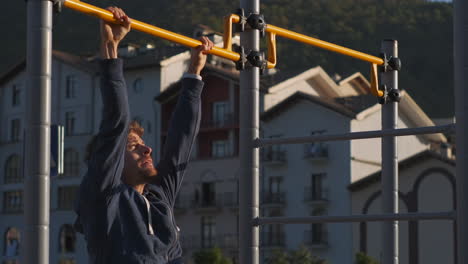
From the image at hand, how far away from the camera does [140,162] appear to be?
5.92 m

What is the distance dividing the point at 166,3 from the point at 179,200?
55269 mm

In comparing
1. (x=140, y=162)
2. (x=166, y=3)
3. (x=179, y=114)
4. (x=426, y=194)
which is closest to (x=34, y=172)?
(x=140, y=162)

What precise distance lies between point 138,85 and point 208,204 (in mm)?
8421

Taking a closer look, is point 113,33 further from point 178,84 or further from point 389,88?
point 178,84

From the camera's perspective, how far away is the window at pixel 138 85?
63319 millimetres

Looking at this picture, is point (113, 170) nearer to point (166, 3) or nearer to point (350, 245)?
point (350, 245)

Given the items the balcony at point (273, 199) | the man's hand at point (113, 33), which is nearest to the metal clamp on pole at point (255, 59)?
the man's hand at point (113, 33)

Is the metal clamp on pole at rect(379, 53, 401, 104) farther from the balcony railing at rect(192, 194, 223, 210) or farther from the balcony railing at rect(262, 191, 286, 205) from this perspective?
the balcony railing at rect(192, 194, 223, 210)

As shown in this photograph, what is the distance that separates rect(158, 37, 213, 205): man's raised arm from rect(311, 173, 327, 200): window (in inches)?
1997

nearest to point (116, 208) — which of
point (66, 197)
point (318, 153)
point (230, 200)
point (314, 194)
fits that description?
point (318, 153)

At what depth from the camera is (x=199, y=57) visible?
7.14 metres

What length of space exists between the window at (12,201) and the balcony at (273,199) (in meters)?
17.8

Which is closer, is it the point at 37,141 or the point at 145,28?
the point at 37,141

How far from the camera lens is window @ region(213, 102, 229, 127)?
61.3 meters
